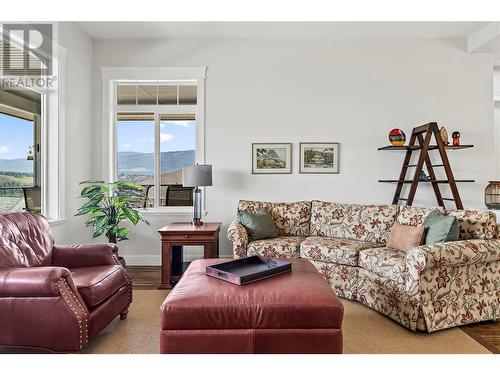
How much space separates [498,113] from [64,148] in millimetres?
6977

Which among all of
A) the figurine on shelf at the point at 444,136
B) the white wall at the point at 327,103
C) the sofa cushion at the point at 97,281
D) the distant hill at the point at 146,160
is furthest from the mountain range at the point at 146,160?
the figurine on shelf at the point at 444,136

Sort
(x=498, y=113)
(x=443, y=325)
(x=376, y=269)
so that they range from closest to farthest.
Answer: (x=443, y=325) → (x=376, y=269) → (x=498, y=113)

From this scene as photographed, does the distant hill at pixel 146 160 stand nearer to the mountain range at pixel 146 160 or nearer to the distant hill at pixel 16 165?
the mountain range at pixel 146 160

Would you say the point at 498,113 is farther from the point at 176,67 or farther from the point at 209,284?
the point at 209,284

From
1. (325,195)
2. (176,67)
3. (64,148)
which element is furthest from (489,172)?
(64,148)

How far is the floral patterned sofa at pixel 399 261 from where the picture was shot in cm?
233

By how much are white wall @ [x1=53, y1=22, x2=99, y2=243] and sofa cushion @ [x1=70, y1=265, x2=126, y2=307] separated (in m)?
1.48

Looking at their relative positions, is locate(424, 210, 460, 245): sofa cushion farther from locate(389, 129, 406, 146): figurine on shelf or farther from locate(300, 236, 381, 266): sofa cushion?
locate(389, 129, 406, 146): figurine on shelf

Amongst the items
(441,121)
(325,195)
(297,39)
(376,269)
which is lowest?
(376,269)

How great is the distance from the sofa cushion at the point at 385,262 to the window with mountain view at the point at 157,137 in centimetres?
240

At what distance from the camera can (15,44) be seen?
303 cm

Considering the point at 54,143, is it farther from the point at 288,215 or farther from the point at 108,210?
the point at 288,215

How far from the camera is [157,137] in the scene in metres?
4.34

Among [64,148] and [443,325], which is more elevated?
[64,148]
